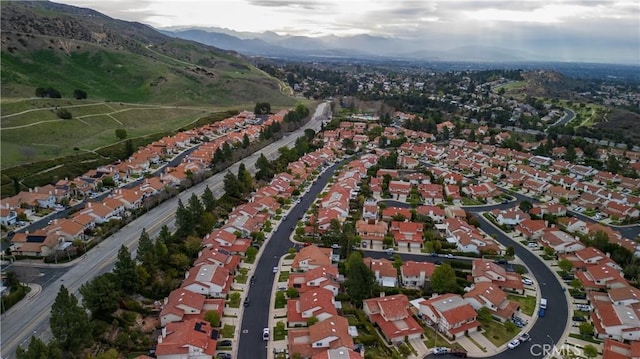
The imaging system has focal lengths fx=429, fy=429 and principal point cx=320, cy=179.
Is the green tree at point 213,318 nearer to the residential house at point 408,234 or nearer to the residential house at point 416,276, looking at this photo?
the residential house at point 416,276

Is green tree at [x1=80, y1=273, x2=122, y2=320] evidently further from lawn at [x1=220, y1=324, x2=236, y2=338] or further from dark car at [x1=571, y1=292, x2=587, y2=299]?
dark car at [x1=571, y1=292, x2=587, y2=299]

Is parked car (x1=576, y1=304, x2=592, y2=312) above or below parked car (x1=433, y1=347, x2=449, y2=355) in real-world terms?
above

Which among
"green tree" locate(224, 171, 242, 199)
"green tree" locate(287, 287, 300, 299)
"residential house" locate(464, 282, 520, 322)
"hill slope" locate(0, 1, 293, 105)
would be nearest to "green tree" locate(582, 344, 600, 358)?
"residential house" locate(464, 282, 520, 322)

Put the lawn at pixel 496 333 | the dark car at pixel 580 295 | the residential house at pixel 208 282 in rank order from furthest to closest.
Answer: the dark car at pixel 580 295 < the residential house at pixel 208 282 < the lawn at pixel 496 333

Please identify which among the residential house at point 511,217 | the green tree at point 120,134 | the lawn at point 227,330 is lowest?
the lawn at point 227,330

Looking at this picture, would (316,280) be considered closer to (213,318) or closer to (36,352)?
(213,318)

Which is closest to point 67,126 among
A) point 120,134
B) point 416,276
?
point 120,134

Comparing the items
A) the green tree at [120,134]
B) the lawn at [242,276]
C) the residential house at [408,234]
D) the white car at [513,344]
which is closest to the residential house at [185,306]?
the lawn at [242,276]
